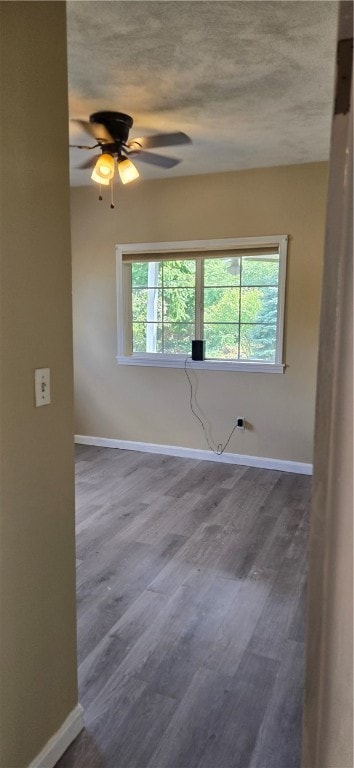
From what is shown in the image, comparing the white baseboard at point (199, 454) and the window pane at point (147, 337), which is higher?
the window pane at point (147, 337)

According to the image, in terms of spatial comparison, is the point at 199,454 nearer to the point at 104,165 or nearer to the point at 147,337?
the point at 147,337

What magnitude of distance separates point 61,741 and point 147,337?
11.9ft

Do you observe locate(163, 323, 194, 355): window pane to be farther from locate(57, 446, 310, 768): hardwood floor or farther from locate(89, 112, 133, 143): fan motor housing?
locate(89, 112, 133, 143): fan motor housing

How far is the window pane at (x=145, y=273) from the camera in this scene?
15.2ft

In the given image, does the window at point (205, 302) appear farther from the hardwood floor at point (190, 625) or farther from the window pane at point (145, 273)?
the hardwood floor at point (190, 625)

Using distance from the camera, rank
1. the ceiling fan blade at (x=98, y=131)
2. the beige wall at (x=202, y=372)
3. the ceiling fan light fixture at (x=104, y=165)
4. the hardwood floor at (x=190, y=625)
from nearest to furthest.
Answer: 1. the hardwood floor at (x=190, y=625)
2. the ceiling fan blade at (x=98, y=131)
3. the ceiling fan light fixture at (x=104, y=165)
4. the beige wall at (x=202, y=372)

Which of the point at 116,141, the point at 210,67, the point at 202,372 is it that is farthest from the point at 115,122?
the point at 202,372

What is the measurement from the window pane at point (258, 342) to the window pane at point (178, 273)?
0.67 metres

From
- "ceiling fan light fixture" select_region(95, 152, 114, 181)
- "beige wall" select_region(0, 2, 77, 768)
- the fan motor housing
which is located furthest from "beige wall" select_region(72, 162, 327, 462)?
"beige wall" select_region(0, 2, 77, 768)

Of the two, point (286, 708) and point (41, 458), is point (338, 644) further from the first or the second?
point (286, 708)

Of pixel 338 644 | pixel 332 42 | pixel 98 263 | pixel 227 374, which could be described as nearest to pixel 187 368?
pixel 227 374

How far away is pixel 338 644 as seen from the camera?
0.57 m

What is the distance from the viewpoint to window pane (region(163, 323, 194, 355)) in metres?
4.56

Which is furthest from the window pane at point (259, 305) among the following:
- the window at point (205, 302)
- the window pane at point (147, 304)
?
the window pane at point (147, 304)
